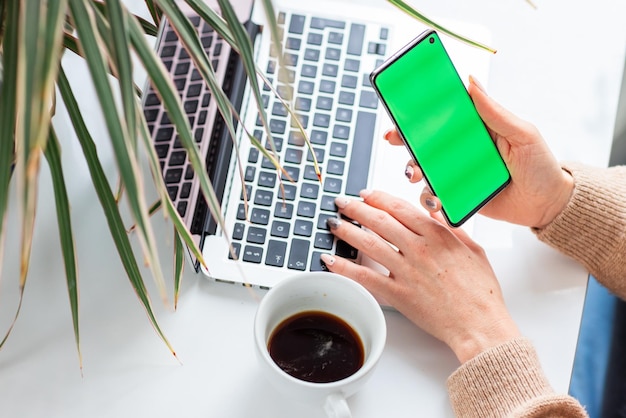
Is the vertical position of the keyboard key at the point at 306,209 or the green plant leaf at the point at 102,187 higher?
the green plant leaf at the point at 102,187

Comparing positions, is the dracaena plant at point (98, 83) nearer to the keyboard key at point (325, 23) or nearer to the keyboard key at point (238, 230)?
the keyboard key at point (238, 230)

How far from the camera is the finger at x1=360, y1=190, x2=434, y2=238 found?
0.67 metres

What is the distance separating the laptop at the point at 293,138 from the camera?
649 mm

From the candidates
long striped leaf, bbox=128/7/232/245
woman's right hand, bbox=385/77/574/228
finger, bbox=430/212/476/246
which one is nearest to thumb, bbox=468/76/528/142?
woman's right hand, bbox=385/77/574/228

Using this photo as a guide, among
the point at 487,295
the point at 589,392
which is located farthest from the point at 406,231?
the point at 589,392

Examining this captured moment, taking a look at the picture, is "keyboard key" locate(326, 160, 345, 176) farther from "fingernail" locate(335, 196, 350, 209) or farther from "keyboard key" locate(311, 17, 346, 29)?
"keyboard key" locate(311, 17, 346, 29)

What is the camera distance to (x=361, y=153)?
71 centimetres

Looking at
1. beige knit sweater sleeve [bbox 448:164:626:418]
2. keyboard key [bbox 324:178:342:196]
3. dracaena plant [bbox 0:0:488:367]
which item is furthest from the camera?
keyboard key [bbox 324:178:342:196]

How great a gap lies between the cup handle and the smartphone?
22 cm

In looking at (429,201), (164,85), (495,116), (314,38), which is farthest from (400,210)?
(164,85)

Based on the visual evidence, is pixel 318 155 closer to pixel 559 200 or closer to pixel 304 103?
pixel 304 103

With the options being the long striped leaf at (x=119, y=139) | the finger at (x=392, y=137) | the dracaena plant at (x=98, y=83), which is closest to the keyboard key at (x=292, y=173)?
the finger at (x=392, y=137)

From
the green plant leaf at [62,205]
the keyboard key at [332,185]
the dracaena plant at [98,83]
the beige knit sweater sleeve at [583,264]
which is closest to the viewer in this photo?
the dracaena plant at [98,83]

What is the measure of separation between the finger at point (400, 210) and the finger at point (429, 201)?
0.04ft
